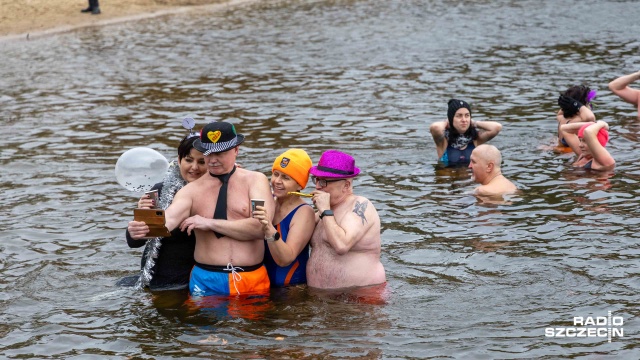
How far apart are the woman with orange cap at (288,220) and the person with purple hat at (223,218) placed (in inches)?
6.4

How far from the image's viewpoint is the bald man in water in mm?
13320

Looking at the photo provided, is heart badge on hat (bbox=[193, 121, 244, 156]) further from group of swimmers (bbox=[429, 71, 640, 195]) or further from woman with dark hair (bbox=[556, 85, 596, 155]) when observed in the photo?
woman with dark hair (bbox=[556, 85, 596, 155])

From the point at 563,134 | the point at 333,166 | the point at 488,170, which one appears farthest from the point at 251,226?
the point at 563,134

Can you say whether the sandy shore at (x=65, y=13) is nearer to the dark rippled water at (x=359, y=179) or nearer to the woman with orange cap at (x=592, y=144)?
the dark rippled water at (x=359, y=179)

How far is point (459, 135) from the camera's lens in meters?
15.2

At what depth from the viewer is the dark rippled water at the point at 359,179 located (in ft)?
28.6

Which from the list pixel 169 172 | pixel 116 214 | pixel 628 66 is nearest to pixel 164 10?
pixel 628 66

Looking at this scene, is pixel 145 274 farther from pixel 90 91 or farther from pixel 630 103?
pixel 90 91

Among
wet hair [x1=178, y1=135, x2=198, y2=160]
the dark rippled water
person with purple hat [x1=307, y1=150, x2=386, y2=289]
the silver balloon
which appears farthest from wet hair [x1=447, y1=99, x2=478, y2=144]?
the silver balloon

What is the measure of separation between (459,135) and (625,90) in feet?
14.0

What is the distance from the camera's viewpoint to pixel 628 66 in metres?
23.1

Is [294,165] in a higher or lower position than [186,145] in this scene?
lower

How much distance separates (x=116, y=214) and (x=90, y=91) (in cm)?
1059

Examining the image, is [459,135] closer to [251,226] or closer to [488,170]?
[488,170]
